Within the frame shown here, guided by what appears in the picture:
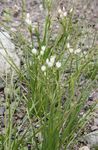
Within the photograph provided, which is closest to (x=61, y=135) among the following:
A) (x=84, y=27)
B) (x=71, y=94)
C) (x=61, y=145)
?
(x=61, y=145)

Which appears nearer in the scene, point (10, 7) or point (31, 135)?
point (31, 135)

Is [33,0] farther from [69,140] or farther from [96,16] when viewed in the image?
[69,140]

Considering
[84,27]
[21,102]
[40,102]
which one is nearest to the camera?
[40,102]

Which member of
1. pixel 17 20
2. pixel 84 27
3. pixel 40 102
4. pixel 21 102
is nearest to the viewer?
pixel 40 102

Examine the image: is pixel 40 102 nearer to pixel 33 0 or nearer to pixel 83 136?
pixel 83 136

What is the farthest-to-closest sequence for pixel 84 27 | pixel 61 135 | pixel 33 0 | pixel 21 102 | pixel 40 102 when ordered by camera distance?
pixel 33 0 < pixel 84 27 < pixel 21 102 < pixel 40 102 < pixel 61 135

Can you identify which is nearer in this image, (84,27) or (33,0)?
(84,27)

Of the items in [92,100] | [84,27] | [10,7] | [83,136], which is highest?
[10,7]

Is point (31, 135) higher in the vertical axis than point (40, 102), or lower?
lower

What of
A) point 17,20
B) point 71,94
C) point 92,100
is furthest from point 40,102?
point 17,20
